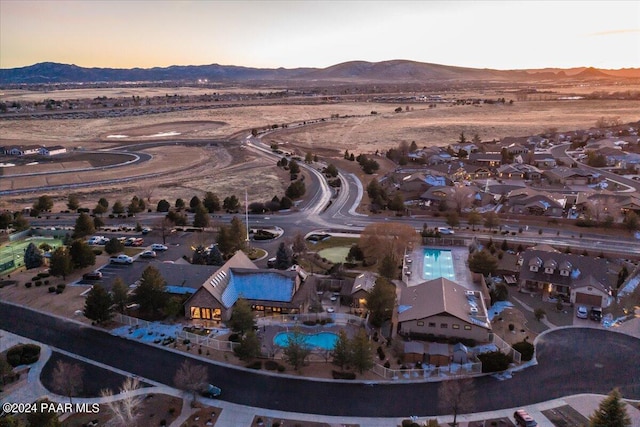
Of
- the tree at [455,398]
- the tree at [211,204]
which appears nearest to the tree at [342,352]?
the tree at [455,398]

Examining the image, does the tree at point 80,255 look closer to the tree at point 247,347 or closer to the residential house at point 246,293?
the residential house at point 246,293

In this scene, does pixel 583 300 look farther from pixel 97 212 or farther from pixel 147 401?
pixel 97 212

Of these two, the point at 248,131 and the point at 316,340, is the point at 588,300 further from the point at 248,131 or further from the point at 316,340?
the point at 248,131

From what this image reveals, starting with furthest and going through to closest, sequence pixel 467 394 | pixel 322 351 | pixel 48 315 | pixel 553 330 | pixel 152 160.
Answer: pixel 152 160, pixel 48 315, pixel 553 330, pixel 322 351, pixel 467 394

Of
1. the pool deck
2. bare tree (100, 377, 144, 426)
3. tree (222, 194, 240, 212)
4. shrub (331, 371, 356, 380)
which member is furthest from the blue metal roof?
tree (222, 194, 240, 212)

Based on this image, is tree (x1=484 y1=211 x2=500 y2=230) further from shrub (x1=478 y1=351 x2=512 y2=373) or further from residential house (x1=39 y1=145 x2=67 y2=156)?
residential house (x1=39 y1=145 x2=67 y2=156)

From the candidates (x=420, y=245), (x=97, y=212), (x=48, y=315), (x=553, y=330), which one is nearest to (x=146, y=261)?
(x=48, y=315)

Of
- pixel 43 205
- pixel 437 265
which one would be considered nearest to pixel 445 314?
pixel 437 265
